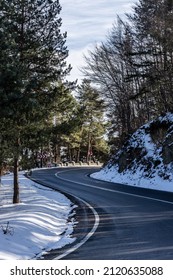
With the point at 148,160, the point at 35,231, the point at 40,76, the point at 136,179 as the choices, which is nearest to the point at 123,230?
the point at 35,231

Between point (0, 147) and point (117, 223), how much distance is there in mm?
4868

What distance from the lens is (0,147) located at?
49.4ft

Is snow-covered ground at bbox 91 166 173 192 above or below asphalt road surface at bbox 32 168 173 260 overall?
above

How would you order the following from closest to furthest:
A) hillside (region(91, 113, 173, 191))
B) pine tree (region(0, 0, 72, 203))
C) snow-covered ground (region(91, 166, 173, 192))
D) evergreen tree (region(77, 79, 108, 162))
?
pine tree (region(0, 0, 72, 203)) < snow-covered ground (region(91, 166, 173, 192)) < hillside (region(91, 113, 173, 191)) < evergreen tree (region(77, 79, 108, 162))

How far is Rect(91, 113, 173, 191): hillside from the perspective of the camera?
27.7 meters

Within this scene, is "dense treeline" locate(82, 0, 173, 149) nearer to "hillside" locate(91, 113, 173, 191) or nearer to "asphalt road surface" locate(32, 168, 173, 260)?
"hillside" locate(91, 113, 173, 191)

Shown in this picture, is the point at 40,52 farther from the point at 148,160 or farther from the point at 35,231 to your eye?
the point at 148,160

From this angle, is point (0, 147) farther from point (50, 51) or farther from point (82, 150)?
point (82, 150)

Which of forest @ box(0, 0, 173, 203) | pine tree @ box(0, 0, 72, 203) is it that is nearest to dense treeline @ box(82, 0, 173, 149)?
forest @ box(0, 0, 173, 203)

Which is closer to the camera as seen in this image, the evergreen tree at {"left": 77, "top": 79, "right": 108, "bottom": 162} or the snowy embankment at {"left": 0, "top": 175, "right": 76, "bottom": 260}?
the snowy embankment at {"left": 0, "top": 175, "right": 76, "bottom": 260}

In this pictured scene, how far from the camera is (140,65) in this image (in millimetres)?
35656

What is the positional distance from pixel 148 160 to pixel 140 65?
27.9ft

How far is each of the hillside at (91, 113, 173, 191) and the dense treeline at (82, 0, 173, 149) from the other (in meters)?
3.09

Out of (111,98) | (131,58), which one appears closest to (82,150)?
(111,98)
